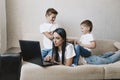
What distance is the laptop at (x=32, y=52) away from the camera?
289 cm

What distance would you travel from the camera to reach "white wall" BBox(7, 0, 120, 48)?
165 inches

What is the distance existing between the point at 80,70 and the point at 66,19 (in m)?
1.64

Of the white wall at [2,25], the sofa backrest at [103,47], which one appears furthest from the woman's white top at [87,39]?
the white wall at [2,25]

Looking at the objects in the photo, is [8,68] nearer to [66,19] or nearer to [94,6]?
[66,19]

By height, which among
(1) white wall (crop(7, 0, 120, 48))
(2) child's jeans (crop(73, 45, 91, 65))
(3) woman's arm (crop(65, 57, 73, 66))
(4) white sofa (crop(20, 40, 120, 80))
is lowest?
(4) white sofa (crop(20, 40, 120, 80))

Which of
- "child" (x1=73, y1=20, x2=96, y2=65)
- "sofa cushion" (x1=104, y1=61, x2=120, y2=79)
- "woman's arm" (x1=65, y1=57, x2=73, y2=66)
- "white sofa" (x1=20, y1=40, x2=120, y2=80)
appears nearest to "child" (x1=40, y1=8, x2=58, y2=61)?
"child" (x1=73, y1=20, x2=96, y2=65)

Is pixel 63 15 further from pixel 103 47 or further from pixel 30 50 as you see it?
pixel 30 50

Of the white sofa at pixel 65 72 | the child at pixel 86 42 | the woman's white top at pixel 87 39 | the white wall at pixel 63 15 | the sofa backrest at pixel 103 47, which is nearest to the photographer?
the white sofa at pixel 65 72

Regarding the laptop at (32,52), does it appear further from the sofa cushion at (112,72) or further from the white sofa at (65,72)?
the sofa cushion at (112,72)

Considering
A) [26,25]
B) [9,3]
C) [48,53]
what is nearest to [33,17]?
[26,25]

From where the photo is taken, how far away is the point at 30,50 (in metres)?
3.01

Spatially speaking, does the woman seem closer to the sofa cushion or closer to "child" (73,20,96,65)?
"child" (73,20,96,65)

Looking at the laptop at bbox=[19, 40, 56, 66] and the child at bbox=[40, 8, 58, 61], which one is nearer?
the laptop at bbox=[19, 40, 56, 66]

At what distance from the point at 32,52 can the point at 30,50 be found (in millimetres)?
41
